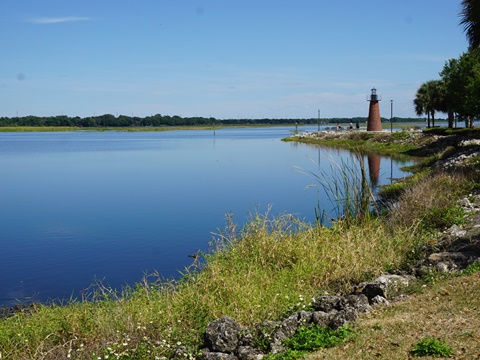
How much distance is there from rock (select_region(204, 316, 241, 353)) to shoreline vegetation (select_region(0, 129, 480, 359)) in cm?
31

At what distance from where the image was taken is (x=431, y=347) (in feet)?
21.9

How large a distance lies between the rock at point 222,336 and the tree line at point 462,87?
12203 mm

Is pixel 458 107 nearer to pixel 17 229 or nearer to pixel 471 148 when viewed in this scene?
pixel 471 148

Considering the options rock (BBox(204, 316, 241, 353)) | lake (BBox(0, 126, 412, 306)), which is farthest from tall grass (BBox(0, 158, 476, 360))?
lake (BBox(0, 126, 412, 306))

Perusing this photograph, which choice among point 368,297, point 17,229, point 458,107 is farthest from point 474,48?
point 458,107

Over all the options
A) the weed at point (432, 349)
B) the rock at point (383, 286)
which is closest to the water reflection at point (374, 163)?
the rock at point (383, 286)

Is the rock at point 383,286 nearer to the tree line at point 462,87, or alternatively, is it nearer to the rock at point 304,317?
the rock at point 304,317

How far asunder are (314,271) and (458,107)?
46583 millimetres

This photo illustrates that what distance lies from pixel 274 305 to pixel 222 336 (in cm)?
161

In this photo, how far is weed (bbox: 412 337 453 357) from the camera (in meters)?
6.59

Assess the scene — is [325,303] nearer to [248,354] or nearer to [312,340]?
[312,340]

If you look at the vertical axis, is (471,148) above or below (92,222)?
above

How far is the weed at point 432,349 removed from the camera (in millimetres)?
6594

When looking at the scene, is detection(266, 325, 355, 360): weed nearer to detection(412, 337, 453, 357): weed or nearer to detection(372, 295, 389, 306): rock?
detection(412, 337, 453, 357): weed
